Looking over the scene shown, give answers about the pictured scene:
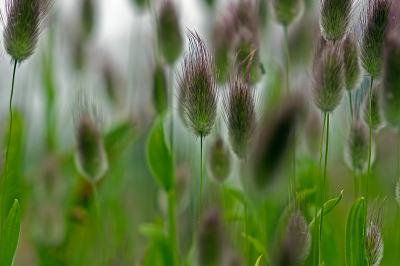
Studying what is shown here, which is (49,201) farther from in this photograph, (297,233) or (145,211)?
(297,233)

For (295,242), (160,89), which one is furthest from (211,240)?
(160,89)

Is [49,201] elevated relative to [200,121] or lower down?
lower down

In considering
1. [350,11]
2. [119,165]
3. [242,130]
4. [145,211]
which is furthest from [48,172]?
[350,11]

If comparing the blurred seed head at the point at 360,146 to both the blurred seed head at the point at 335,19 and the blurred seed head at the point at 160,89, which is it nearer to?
the blurred seed head at the point at 335,19

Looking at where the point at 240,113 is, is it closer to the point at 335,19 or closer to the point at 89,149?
the point at 335,19

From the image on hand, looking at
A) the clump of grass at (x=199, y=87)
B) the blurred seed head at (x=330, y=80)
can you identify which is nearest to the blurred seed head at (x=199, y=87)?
the clump of grass at (x=199, y=87)

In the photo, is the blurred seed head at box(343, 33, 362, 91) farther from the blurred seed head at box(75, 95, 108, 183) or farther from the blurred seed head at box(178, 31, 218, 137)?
the blurred seed head at box(75, 95, 108, 183)

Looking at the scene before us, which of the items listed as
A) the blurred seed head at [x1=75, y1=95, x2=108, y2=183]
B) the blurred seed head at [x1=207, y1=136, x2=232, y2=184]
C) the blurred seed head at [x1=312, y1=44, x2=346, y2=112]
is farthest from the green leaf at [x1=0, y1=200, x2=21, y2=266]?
the blurred seed head at [x1=312, y1=44, x2=346, y2=112]
